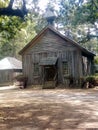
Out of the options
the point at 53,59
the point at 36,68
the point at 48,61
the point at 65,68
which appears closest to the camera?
the point at 48,61

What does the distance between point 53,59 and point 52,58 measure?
13.1 inches

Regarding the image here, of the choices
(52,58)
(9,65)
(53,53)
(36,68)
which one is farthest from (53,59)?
(9,65)

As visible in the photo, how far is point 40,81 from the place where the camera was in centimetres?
3067

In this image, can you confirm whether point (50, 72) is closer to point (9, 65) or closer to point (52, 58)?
point (52, 58)

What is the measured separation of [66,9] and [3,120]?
31531 mm

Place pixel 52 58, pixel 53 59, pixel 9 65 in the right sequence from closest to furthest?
pixel 53 59, pixel 52 58, pixel 9 65

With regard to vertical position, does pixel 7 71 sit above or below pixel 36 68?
below

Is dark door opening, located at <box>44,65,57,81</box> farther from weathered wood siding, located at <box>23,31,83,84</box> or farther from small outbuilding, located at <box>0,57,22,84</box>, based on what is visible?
small outbuilding, located at <box>0,57,22,84</box>

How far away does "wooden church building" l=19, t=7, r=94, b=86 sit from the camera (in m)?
29.2

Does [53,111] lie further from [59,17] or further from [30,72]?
[59,17]

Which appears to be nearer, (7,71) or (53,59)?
(53,59)

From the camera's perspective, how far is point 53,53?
30219 millimetres

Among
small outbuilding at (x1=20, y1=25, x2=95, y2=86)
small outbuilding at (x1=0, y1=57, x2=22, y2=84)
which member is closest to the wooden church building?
small outbuilding at (x1=20, y1=25, x2=95, y2=86)

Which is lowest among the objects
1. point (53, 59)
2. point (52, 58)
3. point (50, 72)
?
point (50, 72)
